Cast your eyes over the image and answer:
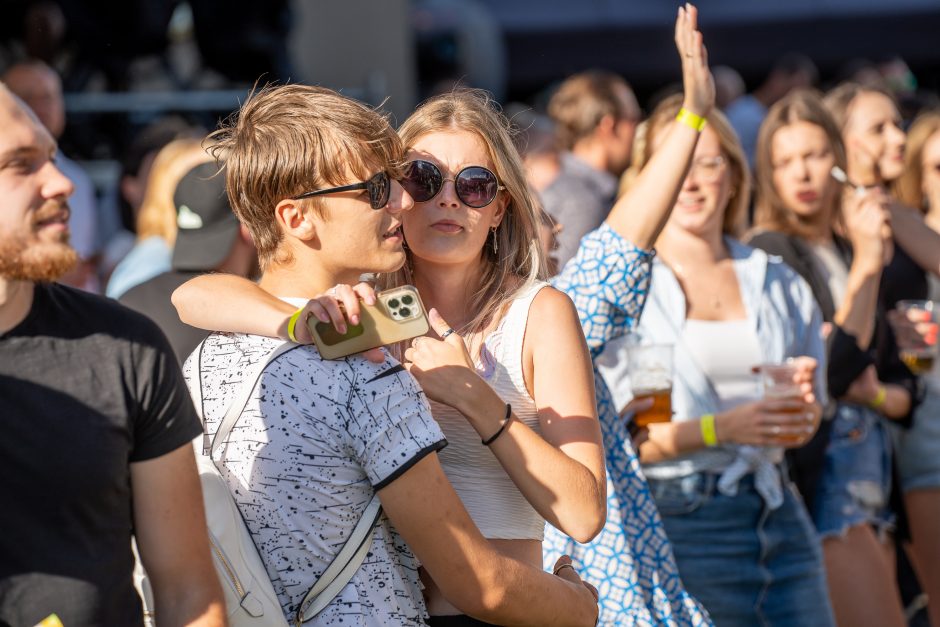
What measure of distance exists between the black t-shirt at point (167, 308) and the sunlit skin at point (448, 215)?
4.23 feet

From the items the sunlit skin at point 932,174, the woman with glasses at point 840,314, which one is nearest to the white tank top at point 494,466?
the woman with glasses at point 840,314

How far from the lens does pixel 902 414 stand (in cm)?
475

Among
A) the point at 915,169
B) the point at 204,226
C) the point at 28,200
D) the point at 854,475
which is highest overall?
the point at 28,200

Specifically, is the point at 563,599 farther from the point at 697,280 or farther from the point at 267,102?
the point at 697,280

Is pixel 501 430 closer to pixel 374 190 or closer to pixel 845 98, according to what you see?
pixel 374 190

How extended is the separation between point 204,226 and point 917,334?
8.57 feet

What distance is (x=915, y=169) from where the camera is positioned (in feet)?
18.2

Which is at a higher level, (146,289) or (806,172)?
(806,172)

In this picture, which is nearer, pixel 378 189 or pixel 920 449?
pixel 378 189

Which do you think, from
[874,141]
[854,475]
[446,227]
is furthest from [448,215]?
[874,141]

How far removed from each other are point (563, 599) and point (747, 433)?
142 cm

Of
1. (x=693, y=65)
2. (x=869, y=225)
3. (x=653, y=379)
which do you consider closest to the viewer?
(x=693, y=65)

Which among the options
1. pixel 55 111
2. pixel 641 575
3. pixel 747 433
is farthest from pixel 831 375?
pixel 55 111

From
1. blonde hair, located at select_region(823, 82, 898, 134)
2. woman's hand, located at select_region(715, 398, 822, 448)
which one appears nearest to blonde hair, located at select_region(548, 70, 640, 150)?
blonde hair, located at select_region(823, 82, 898, 134)
